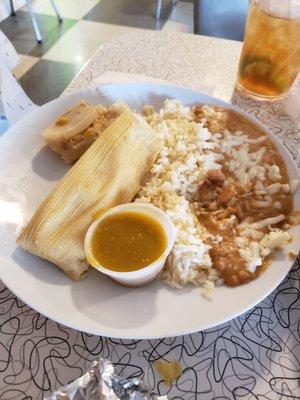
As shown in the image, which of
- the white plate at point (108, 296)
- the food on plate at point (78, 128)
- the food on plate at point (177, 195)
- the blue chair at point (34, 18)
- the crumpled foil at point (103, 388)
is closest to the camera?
the crumpled foil at point (103, 388)

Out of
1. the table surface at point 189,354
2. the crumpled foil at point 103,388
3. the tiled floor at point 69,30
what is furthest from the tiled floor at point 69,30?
the crumpled foil at point 103,388

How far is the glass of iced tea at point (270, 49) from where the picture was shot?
1.16 m

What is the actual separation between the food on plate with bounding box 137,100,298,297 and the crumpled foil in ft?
0.73

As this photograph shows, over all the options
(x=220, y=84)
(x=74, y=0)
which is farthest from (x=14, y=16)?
(x=220, y=84)

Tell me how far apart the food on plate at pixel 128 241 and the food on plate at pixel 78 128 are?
0.33 m

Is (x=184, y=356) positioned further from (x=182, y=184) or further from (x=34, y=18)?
(x=34, y=18)

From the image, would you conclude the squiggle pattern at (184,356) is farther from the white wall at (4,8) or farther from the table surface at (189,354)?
the white wall at (4,8)

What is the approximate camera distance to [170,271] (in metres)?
0.80

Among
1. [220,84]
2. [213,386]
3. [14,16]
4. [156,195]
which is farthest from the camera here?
[14,16]

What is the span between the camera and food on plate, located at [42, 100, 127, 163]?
1.07m

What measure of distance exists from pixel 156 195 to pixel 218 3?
4.17 ft

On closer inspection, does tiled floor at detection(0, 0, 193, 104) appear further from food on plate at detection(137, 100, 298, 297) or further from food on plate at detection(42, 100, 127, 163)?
food on plate at detection(137, 100, 298, 297)

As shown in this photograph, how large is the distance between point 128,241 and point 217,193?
298 mm

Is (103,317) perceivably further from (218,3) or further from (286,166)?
(218,3)
